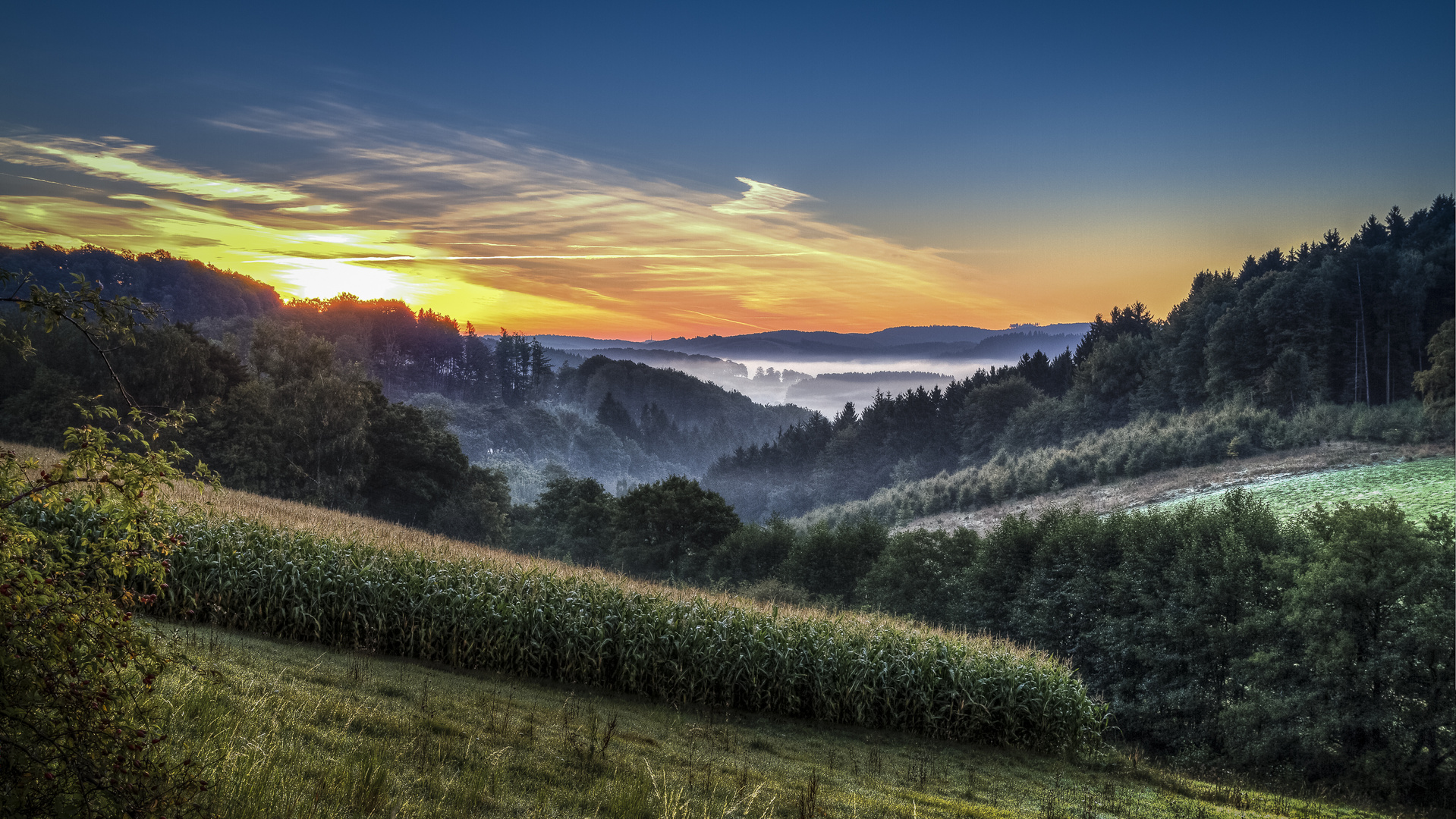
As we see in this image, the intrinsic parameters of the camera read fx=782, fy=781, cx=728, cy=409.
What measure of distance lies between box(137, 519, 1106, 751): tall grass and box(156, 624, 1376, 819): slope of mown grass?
0.44m

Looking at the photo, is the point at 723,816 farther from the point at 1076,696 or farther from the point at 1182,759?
the point at 1182,759

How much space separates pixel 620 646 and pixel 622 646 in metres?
0.03

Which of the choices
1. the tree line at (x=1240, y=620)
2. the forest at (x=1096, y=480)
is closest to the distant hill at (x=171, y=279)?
the forest at (x=1096, y=480)

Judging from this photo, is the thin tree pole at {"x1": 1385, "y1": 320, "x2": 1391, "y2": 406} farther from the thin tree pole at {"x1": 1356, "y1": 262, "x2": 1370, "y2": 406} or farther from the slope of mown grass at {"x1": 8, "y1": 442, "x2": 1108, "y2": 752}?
the slope of mown grass at {"x1": 8, "y1": 442, "x2": 1108, "y2": 752}

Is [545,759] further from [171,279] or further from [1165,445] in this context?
[171,279]

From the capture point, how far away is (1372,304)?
58312 millimetres

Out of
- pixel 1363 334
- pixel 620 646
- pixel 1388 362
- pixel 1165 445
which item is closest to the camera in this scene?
pixel 620 646

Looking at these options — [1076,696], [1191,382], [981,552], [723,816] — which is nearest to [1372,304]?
[1191,382]

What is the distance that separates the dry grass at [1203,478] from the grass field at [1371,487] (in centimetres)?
146

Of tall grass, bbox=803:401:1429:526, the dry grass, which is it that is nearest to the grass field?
the dry grass

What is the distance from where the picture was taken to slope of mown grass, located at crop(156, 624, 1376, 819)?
522cm

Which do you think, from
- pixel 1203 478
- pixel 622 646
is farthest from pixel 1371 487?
pixel 622 646

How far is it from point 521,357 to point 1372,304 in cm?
13273

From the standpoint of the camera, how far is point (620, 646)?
38.7 feet
